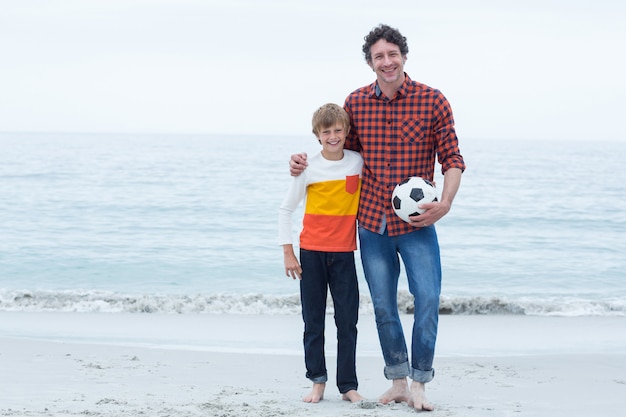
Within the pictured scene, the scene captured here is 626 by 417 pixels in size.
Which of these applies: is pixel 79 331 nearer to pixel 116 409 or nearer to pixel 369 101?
pixel 116 409

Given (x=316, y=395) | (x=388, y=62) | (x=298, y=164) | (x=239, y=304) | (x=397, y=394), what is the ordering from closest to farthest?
(x=388, y=62), (x=298, y=164), (x=397, y=394), (x=316, y=395), (x=239, y=304)

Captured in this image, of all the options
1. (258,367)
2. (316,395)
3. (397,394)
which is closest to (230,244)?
(258,367)

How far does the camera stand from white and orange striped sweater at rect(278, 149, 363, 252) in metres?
4.30

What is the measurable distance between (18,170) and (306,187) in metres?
30.5

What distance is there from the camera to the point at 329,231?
4309 millimetres

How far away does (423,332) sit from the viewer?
4.21 meters

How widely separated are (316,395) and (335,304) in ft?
1.84

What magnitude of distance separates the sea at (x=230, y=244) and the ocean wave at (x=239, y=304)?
0.07 ft

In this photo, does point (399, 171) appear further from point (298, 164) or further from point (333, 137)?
point (298, 164)

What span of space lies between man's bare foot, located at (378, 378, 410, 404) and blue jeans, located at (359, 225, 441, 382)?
5 cm

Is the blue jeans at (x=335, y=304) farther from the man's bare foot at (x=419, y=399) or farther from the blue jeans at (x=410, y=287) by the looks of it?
the man's bare foot at (x=419, y=399)

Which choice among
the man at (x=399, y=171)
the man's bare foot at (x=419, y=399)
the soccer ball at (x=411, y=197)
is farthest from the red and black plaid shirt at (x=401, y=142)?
the man's bare foot at (x=419, y=399)

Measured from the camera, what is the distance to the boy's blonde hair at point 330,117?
4.24 metres

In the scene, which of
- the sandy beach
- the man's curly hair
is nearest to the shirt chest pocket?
the man's curly hair
